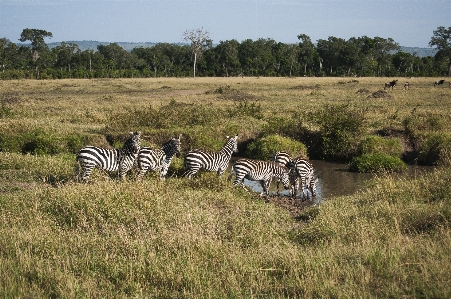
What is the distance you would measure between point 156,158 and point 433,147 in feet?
38.5

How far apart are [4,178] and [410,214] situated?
10.8 meters

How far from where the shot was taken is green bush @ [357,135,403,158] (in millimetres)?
20391

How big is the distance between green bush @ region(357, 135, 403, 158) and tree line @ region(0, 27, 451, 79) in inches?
2186

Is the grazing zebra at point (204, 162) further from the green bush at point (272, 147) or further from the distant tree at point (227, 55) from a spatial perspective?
the distant tree at point (227, 55)

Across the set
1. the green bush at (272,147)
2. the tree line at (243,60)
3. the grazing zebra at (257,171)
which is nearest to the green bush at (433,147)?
the green bush at (272,147)

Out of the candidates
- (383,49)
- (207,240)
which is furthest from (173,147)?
(383,49)

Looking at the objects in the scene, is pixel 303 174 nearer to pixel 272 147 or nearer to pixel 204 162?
pixel 204 162

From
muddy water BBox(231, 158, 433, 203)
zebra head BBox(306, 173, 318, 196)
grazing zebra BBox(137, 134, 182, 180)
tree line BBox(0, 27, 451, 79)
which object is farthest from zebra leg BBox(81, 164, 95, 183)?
tree line BBox(0, 27, 451, 79)

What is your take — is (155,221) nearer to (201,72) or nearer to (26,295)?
(26,295)

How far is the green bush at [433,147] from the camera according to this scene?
64.0 ft

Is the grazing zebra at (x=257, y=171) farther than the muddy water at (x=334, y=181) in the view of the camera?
No

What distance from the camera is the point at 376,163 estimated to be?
61.7 feet

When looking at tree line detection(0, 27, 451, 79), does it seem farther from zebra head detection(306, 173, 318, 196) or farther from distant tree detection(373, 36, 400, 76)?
zebra head detection(306, 173, 318, 196)

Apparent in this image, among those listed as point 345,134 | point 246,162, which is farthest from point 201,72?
point 246,162
